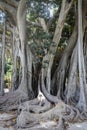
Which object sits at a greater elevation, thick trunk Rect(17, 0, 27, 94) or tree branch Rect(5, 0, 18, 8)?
tree branch Rect(5, 0, 18, 8)

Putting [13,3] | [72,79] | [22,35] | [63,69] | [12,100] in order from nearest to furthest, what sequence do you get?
[12,100]
[72,79]
[22,35]
[63,69]
[13,3]

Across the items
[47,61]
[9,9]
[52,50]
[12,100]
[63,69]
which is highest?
[9,9]

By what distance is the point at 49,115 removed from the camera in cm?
398

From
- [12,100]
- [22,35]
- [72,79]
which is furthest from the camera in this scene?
[22,35]

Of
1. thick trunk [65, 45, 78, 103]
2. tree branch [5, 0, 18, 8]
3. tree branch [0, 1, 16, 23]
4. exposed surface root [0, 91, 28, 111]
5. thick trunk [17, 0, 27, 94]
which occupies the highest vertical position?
tree branch [5, 0, 18, 8]

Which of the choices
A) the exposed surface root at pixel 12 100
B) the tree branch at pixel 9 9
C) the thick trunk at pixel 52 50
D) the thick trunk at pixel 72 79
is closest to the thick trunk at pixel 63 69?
the thick trunk at pixel 72 79

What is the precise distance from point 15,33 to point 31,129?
3044mm

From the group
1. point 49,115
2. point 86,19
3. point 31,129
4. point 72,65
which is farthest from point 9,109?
point 86,19

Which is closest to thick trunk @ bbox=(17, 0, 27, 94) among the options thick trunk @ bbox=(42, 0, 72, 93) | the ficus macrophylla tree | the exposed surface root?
the ficus macrophylla tree

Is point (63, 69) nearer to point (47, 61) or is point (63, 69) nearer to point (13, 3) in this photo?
point (47, 61)

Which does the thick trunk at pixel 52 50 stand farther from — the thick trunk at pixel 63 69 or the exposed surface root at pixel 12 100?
the exposed surface root at pixel 12 100

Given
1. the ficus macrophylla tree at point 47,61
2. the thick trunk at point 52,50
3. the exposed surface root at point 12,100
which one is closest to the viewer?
the exposed surface root at point 12,100

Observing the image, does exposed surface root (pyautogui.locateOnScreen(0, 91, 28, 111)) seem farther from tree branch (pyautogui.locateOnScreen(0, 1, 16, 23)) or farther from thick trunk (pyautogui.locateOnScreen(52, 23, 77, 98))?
tree branch (pyautogui.locateOnScreen(0, 1, 16, 23))

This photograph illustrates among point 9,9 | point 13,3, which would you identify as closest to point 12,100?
point 9,9
